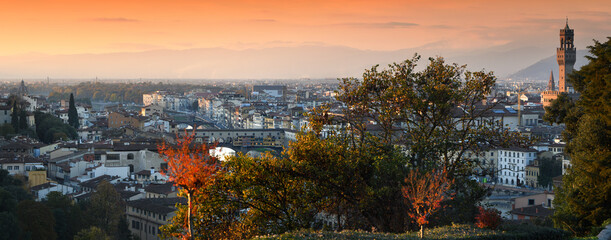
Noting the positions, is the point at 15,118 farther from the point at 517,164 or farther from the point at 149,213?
the point at 517,164

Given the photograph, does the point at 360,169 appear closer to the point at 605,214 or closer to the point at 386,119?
the point at 386,119

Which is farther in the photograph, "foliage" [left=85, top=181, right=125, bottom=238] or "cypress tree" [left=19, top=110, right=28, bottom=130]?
"cypress tree" [left=19, top=110, right=28, bottom=130]

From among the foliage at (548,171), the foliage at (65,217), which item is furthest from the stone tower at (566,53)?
the foliage at (65,217)

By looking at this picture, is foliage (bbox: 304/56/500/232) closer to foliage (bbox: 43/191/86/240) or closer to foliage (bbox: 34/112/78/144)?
foliage (bbox: 43/191/86/240)

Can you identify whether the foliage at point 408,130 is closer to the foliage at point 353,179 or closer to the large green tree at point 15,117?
the foliage at point 353,179

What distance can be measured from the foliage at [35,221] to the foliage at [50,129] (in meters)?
17.7

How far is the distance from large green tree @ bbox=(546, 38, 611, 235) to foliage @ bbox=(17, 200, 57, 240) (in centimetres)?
1167

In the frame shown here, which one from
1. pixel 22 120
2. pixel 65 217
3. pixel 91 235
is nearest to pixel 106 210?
pixel 65 217

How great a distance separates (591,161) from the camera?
1102 cm

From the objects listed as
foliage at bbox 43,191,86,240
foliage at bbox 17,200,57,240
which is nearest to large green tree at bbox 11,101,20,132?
foliage at bbox 43,191,86,240

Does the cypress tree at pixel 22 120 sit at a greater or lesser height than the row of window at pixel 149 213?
greater

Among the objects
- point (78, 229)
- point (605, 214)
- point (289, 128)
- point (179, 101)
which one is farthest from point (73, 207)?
point (179, 101)

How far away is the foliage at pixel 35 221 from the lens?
60.3ft

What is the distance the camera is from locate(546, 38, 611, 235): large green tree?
10.8 m
